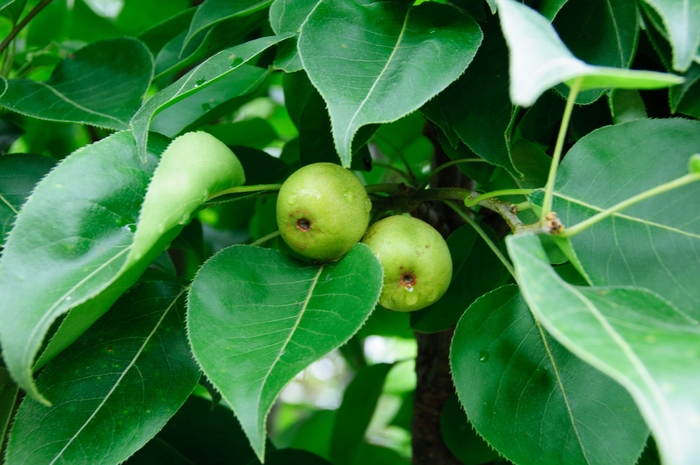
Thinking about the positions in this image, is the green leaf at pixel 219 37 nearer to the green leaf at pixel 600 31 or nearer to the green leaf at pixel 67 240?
the green leaf at pixel 67 240

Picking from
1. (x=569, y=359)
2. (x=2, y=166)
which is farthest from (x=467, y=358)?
(x=2, y=166)

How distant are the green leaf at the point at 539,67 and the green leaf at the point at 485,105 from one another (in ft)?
0.66

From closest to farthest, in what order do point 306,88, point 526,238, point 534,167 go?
point 526,238 → point 534,167 → point 306,88

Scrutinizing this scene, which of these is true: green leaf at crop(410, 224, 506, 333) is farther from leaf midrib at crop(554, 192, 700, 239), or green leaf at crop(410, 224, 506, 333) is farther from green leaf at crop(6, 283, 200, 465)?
green leaf at crop(6, 283, 200, 465)

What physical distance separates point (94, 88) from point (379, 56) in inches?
19.0

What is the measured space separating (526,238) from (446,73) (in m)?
0.19

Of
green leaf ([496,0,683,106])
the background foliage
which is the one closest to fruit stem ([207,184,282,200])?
the background foliage

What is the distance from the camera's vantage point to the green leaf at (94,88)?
800 mm

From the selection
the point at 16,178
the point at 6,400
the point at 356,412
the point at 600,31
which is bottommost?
the point at 356,412

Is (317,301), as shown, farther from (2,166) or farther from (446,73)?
(2,166)

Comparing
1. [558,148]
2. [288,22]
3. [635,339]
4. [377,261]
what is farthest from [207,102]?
[635,339]

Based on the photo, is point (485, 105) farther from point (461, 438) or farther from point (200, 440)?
point (200, 440)

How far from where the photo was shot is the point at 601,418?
0.60 m

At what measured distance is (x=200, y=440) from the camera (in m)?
0.94
